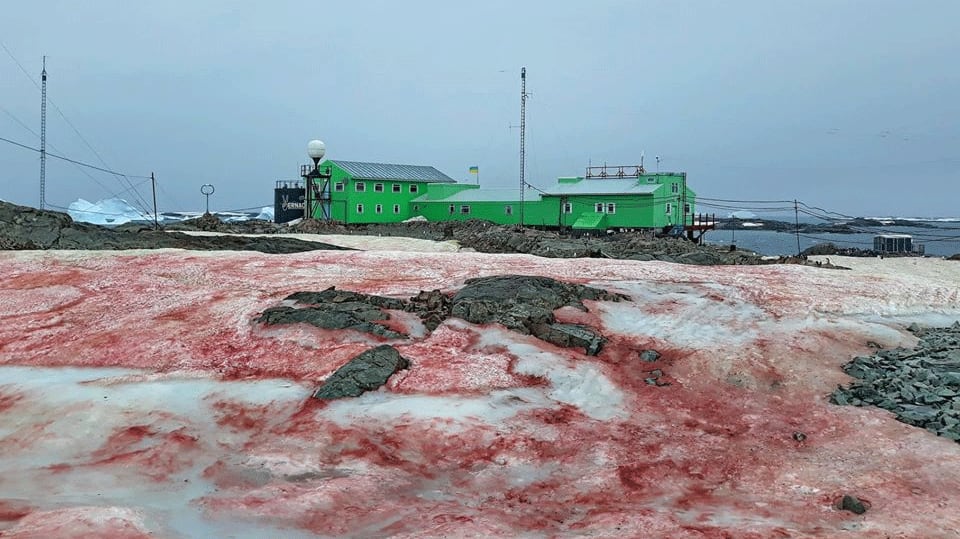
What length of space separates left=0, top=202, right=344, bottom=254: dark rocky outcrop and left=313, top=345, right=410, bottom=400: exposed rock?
24108 mm

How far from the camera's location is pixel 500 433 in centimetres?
1295

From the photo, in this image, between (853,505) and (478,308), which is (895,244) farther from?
(853,505)

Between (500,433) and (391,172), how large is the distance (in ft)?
218

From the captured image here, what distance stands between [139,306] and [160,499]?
13.0m

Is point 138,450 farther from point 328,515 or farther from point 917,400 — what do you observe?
point 917,400

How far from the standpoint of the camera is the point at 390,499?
10609mm

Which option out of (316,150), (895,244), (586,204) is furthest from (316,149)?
(895,244)

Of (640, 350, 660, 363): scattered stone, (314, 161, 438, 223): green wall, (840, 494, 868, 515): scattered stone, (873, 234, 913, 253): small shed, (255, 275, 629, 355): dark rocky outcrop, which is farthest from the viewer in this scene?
(314, 161, 438, 223): green wall

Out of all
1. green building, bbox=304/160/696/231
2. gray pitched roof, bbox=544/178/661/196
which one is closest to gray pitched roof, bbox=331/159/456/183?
green building, bbox=304/160/696/231

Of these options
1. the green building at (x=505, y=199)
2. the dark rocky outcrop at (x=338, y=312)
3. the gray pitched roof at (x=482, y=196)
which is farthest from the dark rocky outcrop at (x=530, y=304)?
the gray pitched roof at (x=482, y=196)

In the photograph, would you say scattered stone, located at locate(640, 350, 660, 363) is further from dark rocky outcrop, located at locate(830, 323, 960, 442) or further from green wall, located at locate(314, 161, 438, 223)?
green wall, located at locate(314, 161, 438, 223)

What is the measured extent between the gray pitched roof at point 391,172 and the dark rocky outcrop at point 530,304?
5292 cm

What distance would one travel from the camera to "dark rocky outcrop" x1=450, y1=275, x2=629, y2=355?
1791cm

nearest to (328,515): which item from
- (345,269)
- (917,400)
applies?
(917,400)
